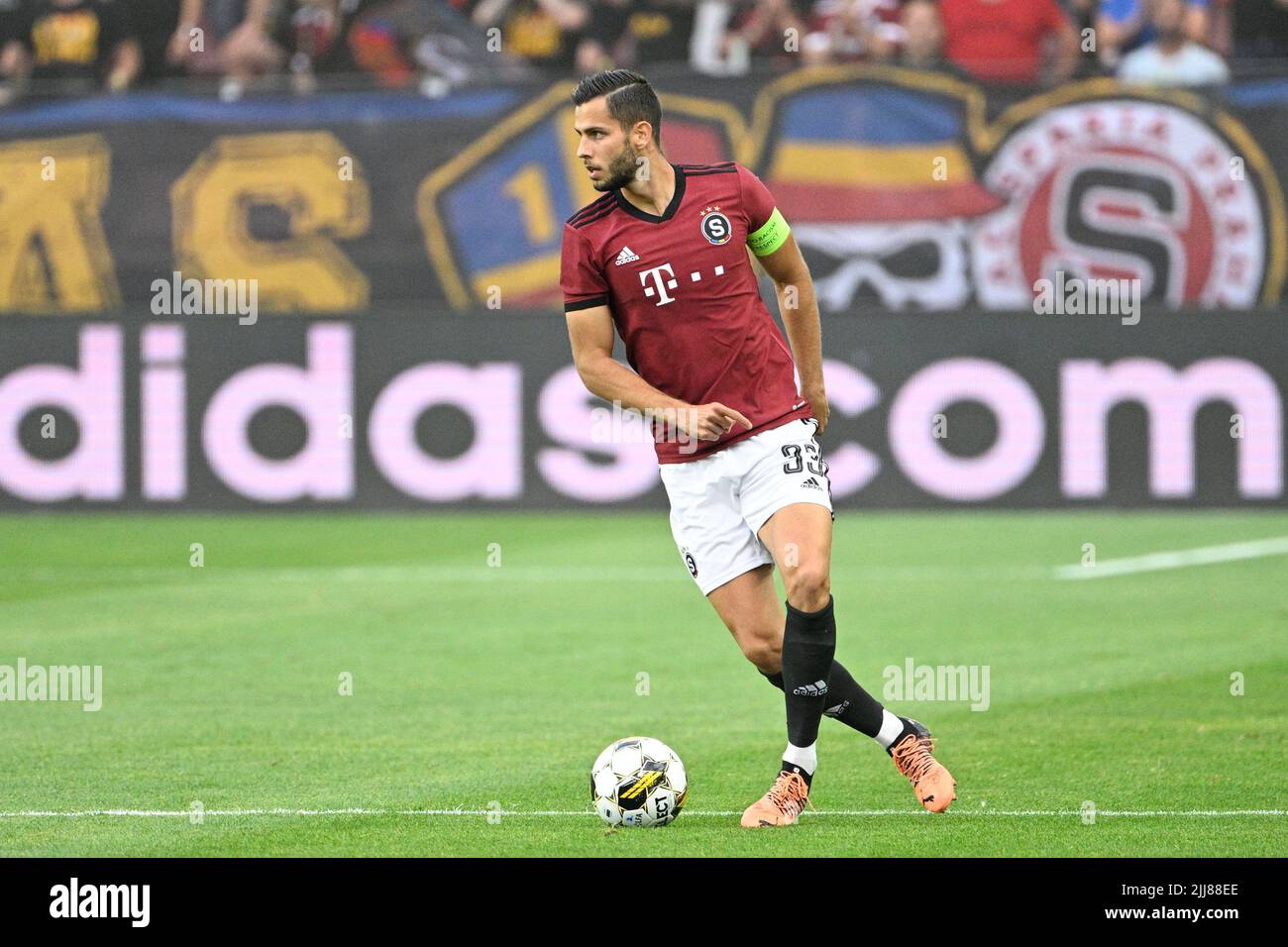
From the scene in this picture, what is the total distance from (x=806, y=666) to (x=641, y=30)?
12848 mm

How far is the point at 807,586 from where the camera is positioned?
6.62m

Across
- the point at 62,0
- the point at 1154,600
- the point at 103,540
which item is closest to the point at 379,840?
the point at 1154,600

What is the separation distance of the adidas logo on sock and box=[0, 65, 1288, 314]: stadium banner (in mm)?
10415

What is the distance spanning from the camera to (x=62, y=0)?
19.1 metres

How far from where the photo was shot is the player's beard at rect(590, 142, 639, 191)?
6.74 meters

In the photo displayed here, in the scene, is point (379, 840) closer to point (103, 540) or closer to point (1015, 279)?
point (103, 540)

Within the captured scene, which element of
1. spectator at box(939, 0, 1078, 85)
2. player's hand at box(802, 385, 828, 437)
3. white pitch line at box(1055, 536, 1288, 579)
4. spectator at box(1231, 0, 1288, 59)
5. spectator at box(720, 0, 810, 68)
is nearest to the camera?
player's hand at box(802, 385, 828, 437)

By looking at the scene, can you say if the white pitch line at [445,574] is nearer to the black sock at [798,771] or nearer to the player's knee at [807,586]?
the black sock at [798,771]

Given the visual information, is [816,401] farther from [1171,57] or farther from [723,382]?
[1171,57]

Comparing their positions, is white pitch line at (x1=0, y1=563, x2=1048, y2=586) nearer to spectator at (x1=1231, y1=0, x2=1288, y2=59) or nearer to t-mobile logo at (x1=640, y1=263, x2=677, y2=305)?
spectator at (x1=1231, y1=0, x2=1288, y2=59)

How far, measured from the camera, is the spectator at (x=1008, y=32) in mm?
17750

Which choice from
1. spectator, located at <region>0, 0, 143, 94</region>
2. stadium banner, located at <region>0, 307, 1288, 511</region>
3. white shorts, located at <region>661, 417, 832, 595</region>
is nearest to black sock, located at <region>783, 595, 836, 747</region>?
white shorts, located at <region>661, 417, 832, 595</region>

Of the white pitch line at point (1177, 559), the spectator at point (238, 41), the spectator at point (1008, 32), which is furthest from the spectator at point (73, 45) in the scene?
the white pitch line at point (1177, 559)
